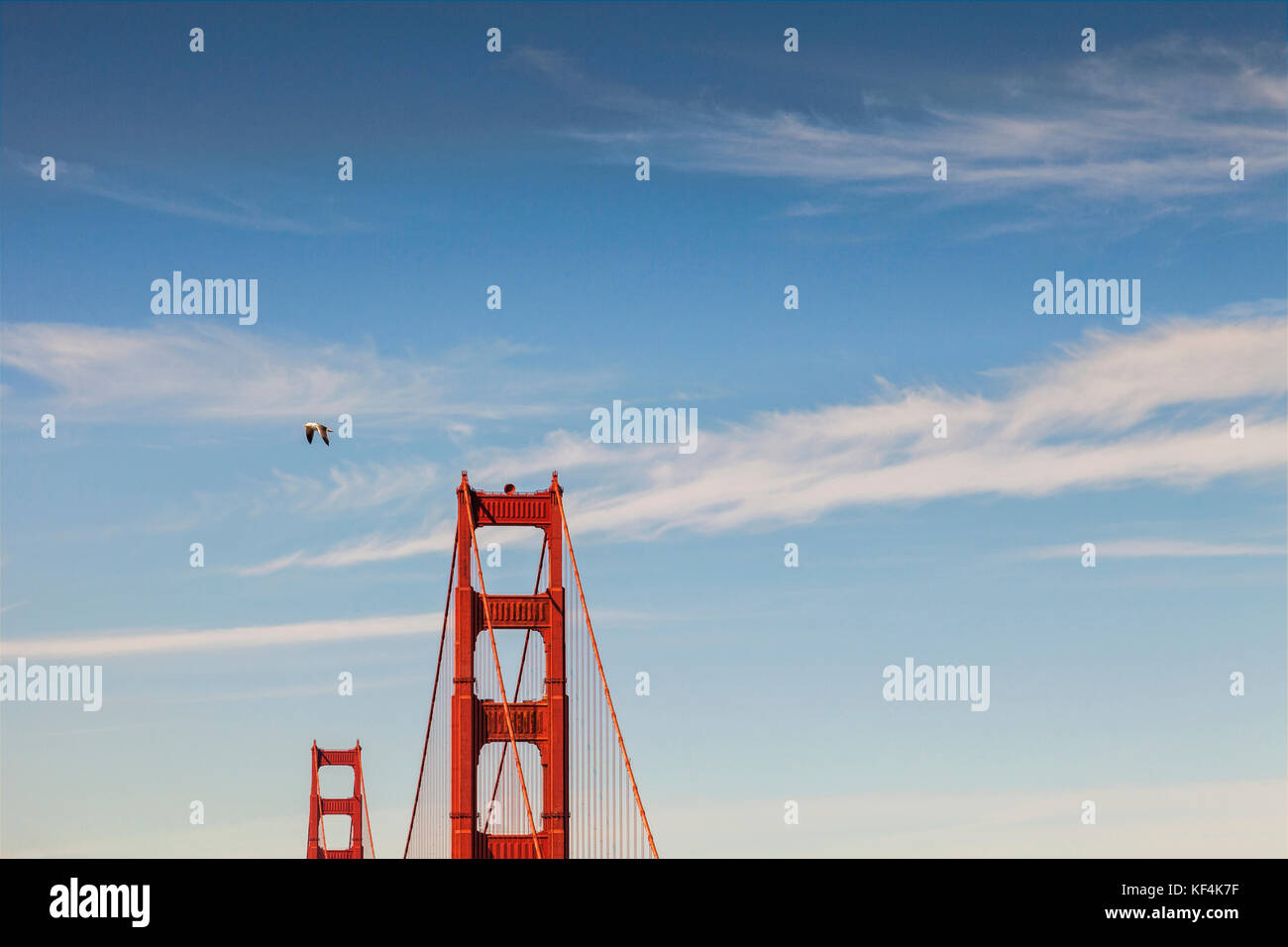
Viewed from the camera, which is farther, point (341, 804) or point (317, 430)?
point (341, 804)

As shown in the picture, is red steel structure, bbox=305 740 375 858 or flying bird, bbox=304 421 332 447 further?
red steel structure, bbox=305 740 375 858

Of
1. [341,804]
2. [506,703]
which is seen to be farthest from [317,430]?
[341,804]

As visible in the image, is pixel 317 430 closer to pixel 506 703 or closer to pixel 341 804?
pixel 506 703

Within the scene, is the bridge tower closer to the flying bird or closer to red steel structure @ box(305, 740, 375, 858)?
the flying bird

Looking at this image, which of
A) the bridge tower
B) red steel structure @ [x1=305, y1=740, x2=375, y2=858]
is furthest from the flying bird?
red steel structure @ [x1=305, y1=740, x2=375, y2=858]

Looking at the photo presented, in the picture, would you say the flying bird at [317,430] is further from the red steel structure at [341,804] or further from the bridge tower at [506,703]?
the red steel structure at [341,804]
